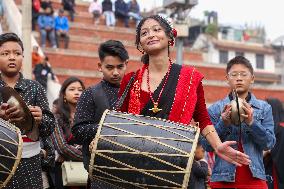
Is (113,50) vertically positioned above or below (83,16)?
below

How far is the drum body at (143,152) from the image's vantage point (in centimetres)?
298

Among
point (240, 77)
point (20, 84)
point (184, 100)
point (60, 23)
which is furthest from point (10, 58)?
point (60, 23)

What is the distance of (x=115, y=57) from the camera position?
4.12 m

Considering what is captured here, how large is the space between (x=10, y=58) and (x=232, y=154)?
1626 millimetres

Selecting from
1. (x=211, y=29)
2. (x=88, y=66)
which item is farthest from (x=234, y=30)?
(x=88, y=66)

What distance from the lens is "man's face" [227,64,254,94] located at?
4395 millimetres

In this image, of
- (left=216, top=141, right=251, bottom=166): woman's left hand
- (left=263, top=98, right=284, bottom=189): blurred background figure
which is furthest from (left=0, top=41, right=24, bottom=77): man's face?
(left=263, top=98, right=284, bottom=189): blurred background figure

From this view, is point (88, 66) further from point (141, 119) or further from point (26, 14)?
point (141, 119)

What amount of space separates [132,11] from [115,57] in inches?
775

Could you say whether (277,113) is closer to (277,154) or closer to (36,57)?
(277,154)

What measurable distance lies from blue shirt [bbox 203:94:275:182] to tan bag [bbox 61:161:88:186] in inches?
50.8

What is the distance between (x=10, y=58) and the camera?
3.87 m

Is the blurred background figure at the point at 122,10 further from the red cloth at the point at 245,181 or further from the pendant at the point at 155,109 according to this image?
the pendant at the point at 155,109

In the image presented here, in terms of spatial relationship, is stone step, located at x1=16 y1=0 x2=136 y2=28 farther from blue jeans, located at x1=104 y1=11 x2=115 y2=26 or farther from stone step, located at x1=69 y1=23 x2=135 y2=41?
stone step, located at x1=69 y1=23 x2=135 y2=41
